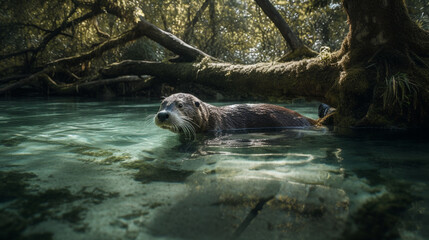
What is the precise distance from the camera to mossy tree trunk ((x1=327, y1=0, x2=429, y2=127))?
→ 420 cm

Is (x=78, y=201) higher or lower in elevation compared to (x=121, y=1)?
lower

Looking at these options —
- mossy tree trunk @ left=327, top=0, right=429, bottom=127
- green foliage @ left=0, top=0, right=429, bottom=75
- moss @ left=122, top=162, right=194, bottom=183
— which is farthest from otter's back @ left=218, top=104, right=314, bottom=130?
green foliage @ left=0, top=0, right=429, bottom=75

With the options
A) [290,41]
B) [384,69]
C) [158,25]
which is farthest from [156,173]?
[158,25]

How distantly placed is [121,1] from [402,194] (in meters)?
8.88

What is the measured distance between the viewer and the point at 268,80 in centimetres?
610

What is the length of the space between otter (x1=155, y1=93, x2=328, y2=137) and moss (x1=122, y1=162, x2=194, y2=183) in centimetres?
155

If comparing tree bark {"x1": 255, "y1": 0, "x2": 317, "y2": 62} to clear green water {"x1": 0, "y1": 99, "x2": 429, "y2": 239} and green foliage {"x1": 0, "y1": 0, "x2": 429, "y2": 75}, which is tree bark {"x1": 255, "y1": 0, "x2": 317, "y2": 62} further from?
clear green water {"x1": 0, "y1": 99, "x2": 429, "y2": 239}

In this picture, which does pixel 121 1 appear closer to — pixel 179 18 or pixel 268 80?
pixel 268 80

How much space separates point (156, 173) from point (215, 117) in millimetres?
2786

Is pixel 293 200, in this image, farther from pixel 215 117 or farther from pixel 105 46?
pixel 105 46

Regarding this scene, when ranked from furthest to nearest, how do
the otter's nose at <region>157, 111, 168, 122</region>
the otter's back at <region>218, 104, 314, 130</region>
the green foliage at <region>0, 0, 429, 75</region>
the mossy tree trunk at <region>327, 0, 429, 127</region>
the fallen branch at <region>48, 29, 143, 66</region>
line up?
the green foliage at <region>0, 0, 429, 75</region> → the fallen branch at <region>48, 29, 143, 66</region> → the otter's back at <region>218, 104, 314, 130</region> → the mossy tree trunk at <region>327, 0, 429, 127</region> → the otter's nose at <region>157, 111, 168, 122</region>

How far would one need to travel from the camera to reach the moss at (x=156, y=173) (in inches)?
83.9

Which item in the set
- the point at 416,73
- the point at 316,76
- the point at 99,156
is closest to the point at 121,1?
the point at 316,76

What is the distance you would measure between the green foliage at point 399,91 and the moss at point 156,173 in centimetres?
340
